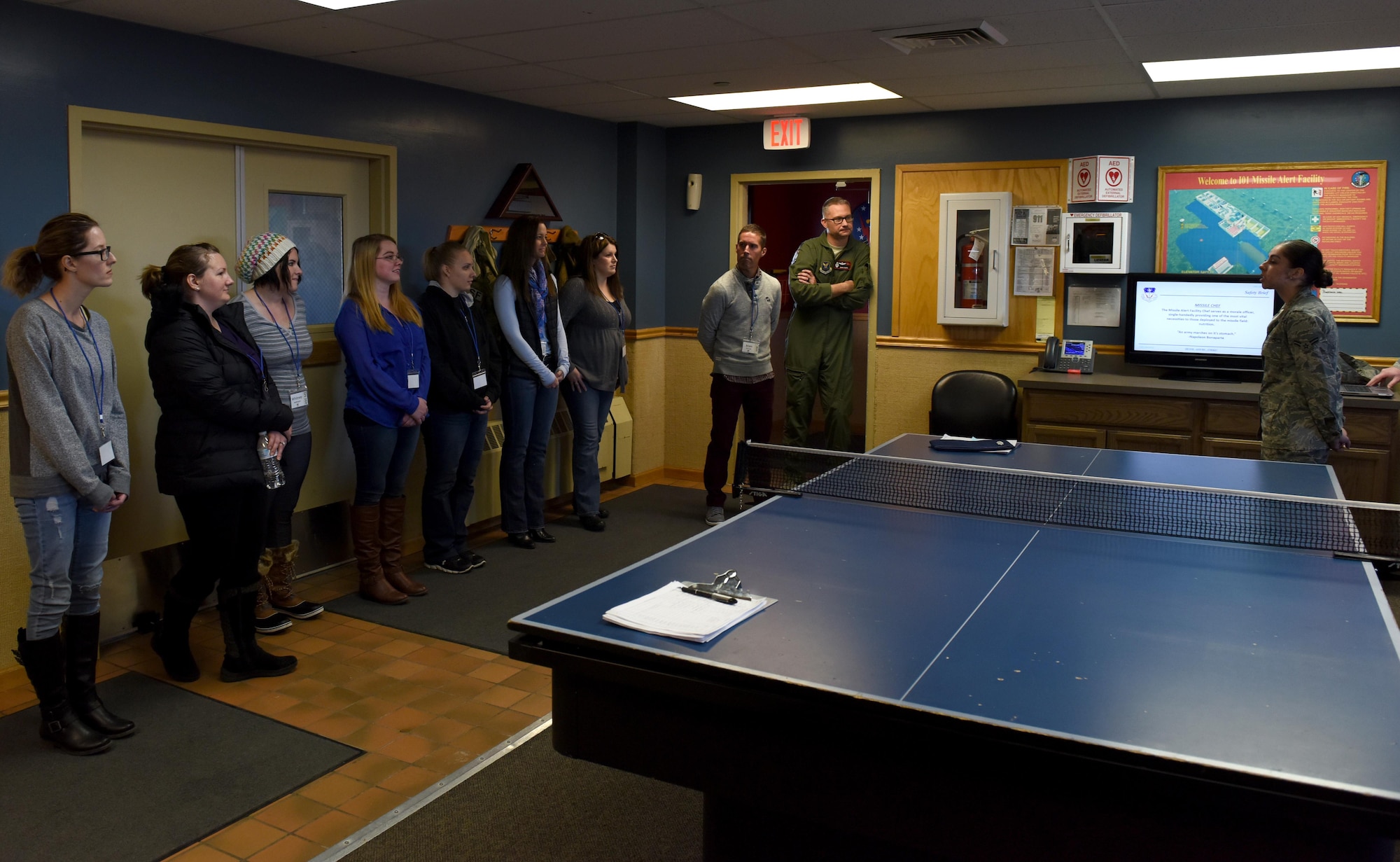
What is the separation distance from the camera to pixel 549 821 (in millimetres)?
3025

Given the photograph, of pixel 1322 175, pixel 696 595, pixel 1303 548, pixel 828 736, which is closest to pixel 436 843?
pixel 696 595

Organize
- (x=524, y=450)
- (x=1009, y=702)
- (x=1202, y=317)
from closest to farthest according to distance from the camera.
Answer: (x=1009, y=702) < (x=524, y=450) < (x=1202, y=317)

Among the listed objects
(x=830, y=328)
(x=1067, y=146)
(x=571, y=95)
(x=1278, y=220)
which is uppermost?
(x=571, y=95)

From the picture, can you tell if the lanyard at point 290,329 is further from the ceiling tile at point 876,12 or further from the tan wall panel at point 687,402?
the tan wall panel at point 687,402

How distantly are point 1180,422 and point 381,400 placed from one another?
4135 mm

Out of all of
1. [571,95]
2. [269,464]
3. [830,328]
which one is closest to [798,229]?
[830,328]

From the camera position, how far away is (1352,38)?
4488mm

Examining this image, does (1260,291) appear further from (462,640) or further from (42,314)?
(42,314)

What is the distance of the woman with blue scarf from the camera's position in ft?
18.4

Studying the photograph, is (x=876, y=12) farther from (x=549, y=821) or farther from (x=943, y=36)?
(x=549, y=821)

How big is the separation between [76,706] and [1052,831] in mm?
3116

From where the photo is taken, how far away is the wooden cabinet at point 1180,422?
17.6 ft

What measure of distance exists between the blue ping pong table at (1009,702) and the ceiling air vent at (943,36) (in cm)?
253

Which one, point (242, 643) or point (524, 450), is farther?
point (524, 450)
